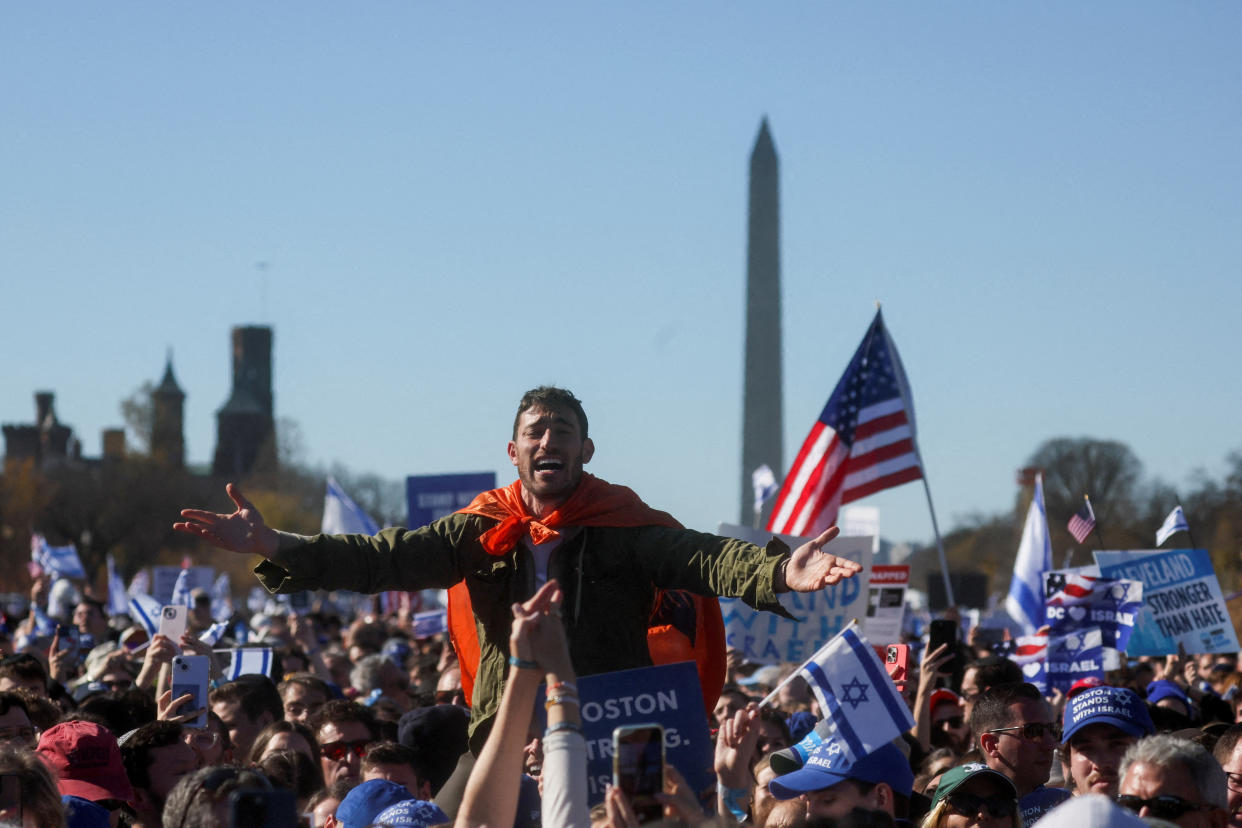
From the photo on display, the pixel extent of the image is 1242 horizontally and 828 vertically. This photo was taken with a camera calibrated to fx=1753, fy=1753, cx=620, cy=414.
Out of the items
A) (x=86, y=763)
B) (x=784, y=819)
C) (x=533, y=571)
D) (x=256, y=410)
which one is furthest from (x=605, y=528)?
(x=256, y=410)

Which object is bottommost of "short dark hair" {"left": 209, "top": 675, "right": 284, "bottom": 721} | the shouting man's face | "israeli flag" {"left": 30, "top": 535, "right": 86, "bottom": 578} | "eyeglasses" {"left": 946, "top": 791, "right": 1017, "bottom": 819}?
"eyeglasses" {"left": 946, "top": 791, "right": 1017, "bottom": 819}

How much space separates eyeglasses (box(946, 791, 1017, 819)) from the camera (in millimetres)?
4934

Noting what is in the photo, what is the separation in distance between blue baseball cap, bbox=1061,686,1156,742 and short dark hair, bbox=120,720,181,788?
2899 mm

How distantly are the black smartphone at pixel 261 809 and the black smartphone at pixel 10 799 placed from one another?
1388mm

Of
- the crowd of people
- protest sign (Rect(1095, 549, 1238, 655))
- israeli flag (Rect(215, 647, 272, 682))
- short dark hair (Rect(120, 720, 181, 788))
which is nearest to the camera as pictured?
the crowd of people

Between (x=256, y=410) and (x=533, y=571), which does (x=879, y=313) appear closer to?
(x=533, y=571)

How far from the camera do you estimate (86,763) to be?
509cm

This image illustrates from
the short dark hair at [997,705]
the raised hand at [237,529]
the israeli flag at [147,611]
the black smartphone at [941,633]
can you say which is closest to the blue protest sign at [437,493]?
the israeli flag at [147,611]

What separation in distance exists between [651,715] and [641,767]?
84cm

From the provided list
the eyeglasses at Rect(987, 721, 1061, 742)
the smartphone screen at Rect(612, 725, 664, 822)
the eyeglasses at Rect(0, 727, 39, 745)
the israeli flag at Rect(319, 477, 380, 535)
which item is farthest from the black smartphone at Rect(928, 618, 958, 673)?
the israeli flag at Rect(319, 477, 380, 535)

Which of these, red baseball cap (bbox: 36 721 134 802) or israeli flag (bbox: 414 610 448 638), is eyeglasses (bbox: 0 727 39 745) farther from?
israeli flag (bbox: 414 610 448 638)

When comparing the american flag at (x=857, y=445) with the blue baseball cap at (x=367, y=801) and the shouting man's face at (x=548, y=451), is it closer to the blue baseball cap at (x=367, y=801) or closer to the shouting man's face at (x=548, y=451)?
the shouting man's face at (x=548, y=451)

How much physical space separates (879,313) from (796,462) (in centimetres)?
133

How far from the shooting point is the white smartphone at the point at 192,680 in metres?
6.64
